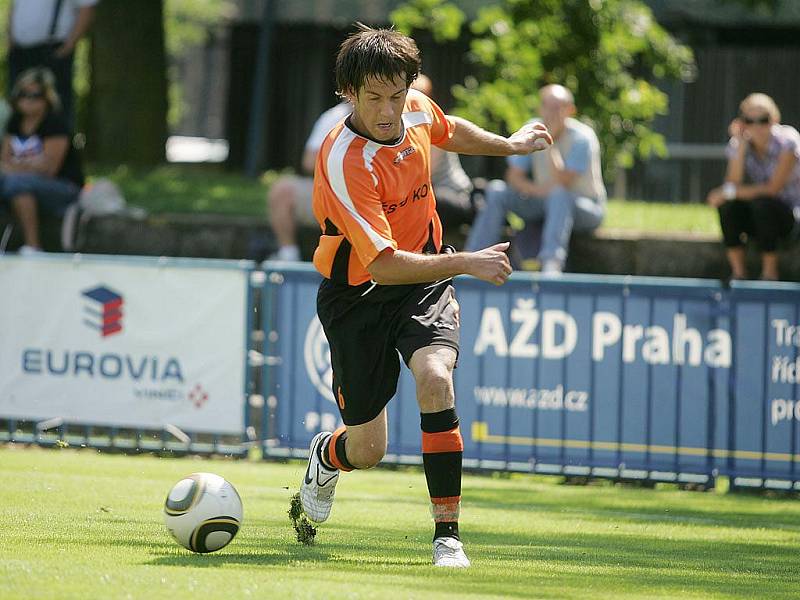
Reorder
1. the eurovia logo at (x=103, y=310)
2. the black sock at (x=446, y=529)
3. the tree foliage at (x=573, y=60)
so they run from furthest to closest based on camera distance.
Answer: the tree foliage at (x=573, y=60)
the eurovia logo at (x=103, y=310)
the black sock at (x=446, y=529)

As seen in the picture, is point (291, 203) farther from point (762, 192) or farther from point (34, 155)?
point (762, 192)

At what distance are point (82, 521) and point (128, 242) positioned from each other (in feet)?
24.6

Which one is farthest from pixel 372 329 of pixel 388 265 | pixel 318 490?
pixel 318 490

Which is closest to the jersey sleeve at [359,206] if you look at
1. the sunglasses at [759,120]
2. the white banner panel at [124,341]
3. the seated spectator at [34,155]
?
the white banner panel at [124,341]

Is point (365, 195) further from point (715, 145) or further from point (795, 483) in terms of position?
point (715, 145)

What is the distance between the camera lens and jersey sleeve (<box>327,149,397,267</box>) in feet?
22.3

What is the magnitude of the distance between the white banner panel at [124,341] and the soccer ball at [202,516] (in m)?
5.24

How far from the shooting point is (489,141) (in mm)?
7609

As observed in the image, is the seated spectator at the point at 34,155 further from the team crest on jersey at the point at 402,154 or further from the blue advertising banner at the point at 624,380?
the team crest on jersey at the point at 402,154

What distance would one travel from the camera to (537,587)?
629 cm

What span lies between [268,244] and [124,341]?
2676mm

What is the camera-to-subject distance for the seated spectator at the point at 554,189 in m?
Answer: 13.1

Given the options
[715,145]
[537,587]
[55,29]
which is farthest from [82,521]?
[715,145]

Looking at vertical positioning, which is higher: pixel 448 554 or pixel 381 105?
pixel 381 105
